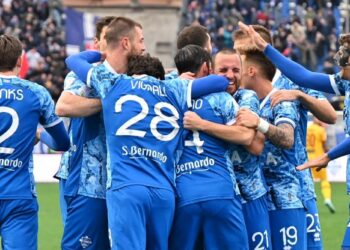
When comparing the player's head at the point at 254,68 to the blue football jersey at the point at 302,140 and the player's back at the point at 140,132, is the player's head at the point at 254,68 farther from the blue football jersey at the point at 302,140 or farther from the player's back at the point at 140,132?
the player's back at the point at 140,132

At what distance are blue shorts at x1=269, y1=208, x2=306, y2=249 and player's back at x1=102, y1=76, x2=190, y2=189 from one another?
1221 millimetres

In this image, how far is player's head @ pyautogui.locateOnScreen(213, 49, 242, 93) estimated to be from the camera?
873cm

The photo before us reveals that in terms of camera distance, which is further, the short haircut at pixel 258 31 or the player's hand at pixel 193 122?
the short haircut at pixel 258 31

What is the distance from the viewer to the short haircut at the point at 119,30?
8594 mm

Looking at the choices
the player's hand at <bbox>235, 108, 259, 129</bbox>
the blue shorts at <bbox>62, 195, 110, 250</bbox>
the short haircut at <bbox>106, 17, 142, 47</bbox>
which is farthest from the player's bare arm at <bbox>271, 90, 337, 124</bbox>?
the blue shorts at <bbox>62, 195, 110, 250</bbox>

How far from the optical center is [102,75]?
27.6 feet

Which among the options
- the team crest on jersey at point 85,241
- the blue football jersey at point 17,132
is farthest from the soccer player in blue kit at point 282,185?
the blue football jersey at point 17,132

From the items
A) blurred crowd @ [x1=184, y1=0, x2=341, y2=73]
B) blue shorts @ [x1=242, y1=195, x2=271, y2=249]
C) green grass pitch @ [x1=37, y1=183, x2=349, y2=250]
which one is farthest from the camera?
blurred crowd @ [x1=184, y1=0, x2=341, y2=73]

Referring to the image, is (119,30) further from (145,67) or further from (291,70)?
(291,70)

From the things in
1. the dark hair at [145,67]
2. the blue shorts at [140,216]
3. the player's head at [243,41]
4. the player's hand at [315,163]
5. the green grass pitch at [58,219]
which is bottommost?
the green grass pitch at [58,219]

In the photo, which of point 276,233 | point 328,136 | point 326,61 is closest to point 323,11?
point 326,61

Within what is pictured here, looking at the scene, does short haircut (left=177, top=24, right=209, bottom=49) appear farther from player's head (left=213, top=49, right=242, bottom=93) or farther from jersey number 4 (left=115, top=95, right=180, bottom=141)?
A: jersey number 4 (left=115, top=95, right=180, bottom=141)

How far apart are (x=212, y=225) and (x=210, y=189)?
0.92 feet

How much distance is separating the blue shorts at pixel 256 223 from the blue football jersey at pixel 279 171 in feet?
1.12
